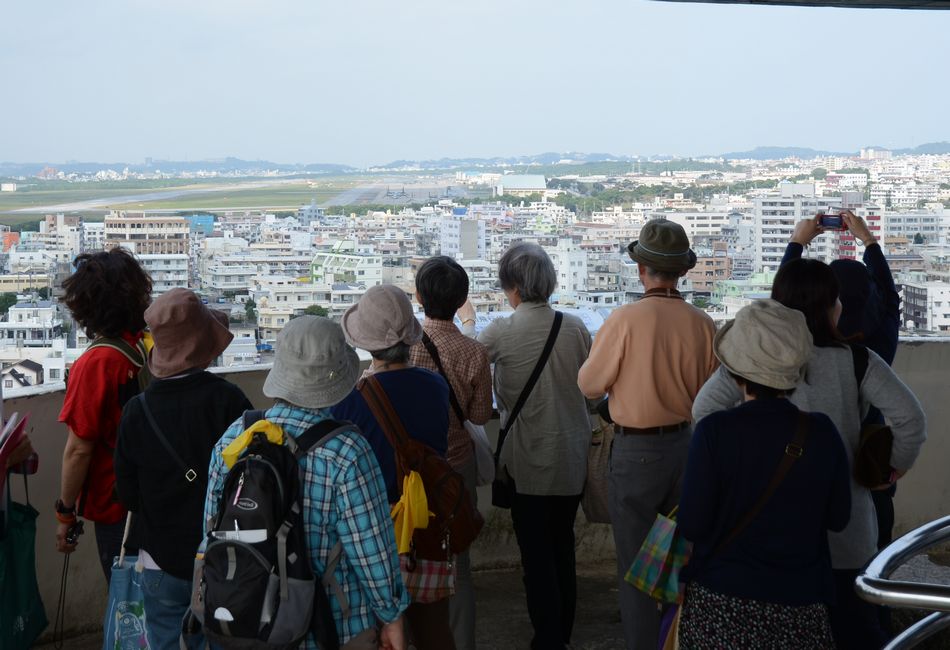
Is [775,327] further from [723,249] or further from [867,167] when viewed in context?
[867,167]

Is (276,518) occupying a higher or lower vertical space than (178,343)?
lower

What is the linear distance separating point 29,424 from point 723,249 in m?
3.84

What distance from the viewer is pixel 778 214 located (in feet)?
20.0

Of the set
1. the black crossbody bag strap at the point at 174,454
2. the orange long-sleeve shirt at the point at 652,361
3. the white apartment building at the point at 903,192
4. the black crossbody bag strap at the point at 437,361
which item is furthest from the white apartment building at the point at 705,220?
the black crossbody bag strap at the point at 174,454

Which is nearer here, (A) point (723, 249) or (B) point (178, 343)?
(B) point (178, 343)

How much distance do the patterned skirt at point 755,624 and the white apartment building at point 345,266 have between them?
232 centimetres

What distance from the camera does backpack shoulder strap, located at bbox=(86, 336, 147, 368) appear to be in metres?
3.09

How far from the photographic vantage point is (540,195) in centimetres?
710

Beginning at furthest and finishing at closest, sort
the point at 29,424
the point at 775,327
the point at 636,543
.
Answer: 1. the point at 29,424
2. the point at 636,543
3. the point at 775,327

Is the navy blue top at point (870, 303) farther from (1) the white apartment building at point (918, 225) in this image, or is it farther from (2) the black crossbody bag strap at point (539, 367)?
(1) the white apartment building at point (918, 225)

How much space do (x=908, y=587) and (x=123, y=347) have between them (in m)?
2.29

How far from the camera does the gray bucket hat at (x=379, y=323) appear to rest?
2.89 meters

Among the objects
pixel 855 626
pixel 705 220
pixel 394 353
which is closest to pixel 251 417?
pixel 394 353

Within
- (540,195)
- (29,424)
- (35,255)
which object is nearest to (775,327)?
(29,424)
